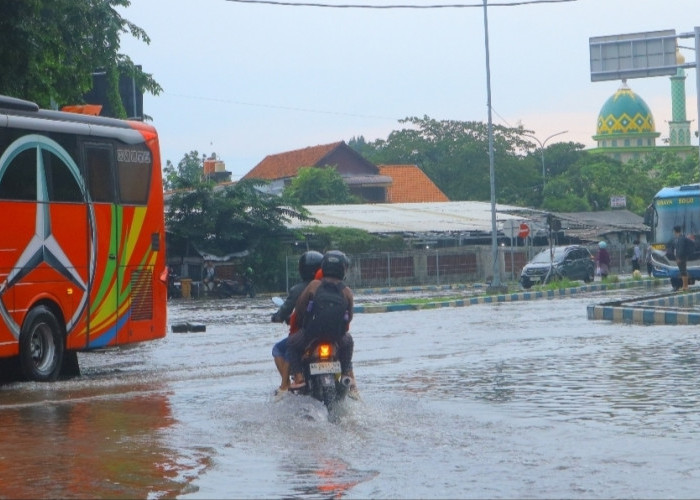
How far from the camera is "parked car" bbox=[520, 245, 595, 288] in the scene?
46.7 metres

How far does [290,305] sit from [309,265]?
39 centimetres

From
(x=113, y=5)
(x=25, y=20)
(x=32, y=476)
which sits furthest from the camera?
(x=113, y=5)

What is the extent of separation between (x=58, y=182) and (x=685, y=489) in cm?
971

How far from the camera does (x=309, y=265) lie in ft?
36.2

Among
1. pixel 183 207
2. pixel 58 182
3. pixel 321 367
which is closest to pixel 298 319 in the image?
pixel 321 367

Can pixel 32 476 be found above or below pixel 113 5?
below

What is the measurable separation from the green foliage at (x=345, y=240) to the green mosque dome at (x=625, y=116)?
103462 millimetres

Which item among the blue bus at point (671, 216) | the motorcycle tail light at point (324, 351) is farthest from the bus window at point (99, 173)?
the blue bus at point (671, 216)

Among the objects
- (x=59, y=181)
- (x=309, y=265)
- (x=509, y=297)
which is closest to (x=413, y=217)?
(x=509, y=297)

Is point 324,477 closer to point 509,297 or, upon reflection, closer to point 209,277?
point 509,297

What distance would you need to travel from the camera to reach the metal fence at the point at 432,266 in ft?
178

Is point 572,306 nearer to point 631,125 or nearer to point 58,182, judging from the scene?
point 58,182

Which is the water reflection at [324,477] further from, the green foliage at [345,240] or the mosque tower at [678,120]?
the mosque tower at [678,120]

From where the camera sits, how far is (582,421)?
10.8m
